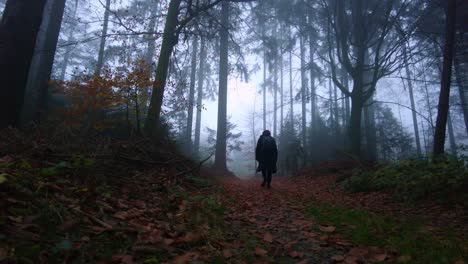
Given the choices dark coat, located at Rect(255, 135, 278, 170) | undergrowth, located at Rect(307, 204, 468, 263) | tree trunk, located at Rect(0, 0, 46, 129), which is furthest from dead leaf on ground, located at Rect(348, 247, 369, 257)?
tree trunk, located at Rect(0, 0, 46, 129)

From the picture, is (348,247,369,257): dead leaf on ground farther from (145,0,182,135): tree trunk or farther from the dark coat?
(145,0,182,135): tree trunk

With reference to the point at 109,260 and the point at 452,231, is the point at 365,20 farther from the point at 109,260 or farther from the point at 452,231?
the point at 109,260

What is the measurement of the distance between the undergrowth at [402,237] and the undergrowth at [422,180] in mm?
1726

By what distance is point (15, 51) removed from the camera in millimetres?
4777

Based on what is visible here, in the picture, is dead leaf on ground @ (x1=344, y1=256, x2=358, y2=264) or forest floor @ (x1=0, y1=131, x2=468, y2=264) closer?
forest floor @ (x1=0, y1=131, x2=468, y2=264)

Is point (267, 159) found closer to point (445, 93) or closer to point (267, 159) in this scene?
point (267, 159)

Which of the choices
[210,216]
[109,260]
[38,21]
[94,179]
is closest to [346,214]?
[210,216]

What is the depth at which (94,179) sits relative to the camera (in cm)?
335

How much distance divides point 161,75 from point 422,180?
7.29m

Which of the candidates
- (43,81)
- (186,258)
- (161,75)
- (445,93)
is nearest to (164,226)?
(186,258)

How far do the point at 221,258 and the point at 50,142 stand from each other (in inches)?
146

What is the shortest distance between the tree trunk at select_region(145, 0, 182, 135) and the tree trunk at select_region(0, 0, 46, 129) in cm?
311

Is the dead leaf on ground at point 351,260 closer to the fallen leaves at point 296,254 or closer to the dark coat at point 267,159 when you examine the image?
the fallen leaves at point 296,254

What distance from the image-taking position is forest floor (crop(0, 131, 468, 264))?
189cm
